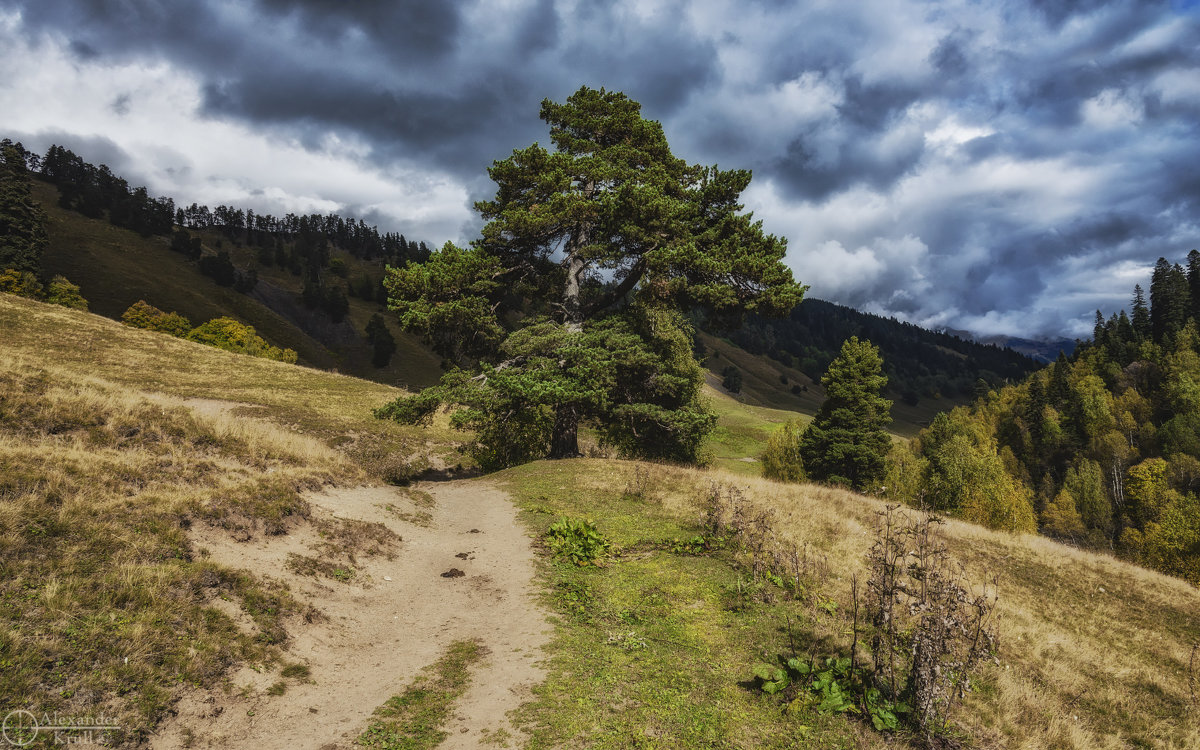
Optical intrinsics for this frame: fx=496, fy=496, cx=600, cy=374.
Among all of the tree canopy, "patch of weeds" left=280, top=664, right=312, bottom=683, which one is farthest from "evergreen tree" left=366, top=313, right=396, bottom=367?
"patch of weeds" left=280, top=664, right=312, bottom=683

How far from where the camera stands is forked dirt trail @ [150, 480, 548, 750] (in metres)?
5.84

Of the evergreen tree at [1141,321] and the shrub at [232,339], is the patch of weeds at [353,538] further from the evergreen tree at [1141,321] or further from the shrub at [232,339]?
the evergreen tree at [1141,321]

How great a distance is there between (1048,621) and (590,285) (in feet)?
72.1

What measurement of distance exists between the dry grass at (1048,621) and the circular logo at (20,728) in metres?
10.1

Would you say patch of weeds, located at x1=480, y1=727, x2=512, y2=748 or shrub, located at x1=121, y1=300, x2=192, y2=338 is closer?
patch of weeds, located at x1=480, y1=727, x2=512, y2=748

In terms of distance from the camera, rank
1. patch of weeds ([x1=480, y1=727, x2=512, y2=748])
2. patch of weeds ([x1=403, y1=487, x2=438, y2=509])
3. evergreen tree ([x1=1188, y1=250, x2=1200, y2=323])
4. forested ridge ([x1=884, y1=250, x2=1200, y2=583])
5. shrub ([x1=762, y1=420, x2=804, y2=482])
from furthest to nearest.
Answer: evergreen tree ([x1=1188, y1=250, x2=1200, y2=323]) → forested ridge ([x1=884, y1=250, x2=1200, y2=583]) → shrub ([x1=762, y1=420, x2=804, y2=482]) → patch of weeds ([x1=403, y1=487, x2=438, y2=509]) → patch of weeds ([x1=480, y1=727, x2=512, y2=748])

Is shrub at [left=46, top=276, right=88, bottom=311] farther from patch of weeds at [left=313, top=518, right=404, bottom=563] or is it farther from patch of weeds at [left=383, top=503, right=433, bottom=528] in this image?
patch of weeds at [left=313, top=518, right=404, bottom=563]

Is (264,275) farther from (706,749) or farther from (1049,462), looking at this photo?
(1049,462)

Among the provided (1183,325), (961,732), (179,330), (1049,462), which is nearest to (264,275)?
(179,330)

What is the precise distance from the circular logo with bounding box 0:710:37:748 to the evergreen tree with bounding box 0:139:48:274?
355ft

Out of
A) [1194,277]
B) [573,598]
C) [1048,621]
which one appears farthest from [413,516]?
[1194,277]

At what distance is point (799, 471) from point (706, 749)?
2060 inches

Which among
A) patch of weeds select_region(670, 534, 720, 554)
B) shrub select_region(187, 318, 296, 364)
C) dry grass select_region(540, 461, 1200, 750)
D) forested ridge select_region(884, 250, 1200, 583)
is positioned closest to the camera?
dry grass select_region(540, 461, 1200, 750)

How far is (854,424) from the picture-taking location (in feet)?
161
